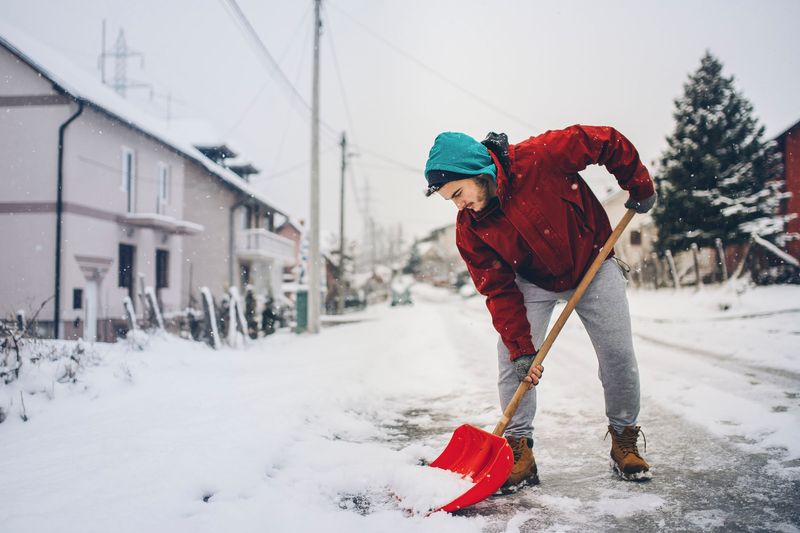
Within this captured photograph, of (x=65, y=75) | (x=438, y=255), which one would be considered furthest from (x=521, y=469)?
(x=438, y=255)

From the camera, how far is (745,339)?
6.70m

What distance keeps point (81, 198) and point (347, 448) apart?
37.7ft

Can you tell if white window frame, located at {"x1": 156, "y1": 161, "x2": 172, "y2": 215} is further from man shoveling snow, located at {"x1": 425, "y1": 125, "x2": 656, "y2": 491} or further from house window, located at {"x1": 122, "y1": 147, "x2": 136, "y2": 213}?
man shoveling snow, located at {"x1": 425, "y1": 125, "x2": 656, "y2": 491}

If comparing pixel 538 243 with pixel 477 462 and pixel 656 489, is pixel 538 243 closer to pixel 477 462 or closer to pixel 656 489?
pixel 477 462

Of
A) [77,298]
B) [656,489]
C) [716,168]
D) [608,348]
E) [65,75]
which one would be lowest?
[656,489]

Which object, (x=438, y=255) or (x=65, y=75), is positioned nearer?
(x=65, y=75)

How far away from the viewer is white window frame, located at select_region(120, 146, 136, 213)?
536 inches

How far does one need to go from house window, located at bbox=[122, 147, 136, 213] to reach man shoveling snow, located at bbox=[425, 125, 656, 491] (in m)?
13.7

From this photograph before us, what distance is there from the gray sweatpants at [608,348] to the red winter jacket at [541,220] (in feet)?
0.34

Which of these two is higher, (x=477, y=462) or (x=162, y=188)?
(x=162, y=188)

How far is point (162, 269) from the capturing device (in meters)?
16.8

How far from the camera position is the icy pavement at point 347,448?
179 centimetres

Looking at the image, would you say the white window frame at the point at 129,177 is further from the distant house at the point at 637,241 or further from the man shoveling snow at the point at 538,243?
the distant house at the point at 637,241

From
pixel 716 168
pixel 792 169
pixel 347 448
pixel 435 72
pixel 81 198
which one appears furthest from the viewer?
pixel 792 169
